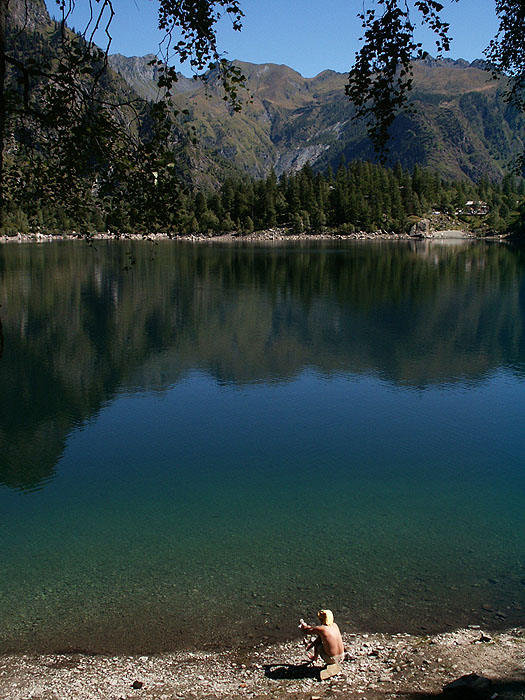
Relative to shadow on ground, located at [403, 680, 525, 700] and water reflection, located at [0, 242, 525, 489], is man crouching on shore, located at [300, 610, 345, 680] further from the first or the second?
water reflection, located at [0, 242, 525, 489]

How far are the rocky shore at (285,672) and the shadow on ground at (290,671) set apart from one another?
0.06 feet

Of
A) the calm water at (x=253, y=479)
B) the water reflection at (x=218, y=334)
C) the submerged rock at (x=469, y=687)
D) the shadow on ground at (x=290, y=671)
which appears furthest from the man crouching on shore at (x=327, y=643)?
the water reflection at (x=218, y=334)

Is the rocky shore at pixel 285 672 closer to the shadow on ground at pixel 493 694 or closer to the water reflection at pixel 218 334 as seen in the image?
the shadow on ground at pixel 493 694

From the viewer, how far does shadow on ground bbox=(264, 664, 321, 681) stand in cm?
1022

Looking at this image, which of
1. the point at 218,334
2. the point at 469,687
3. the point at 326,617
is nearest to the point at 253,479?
the point at 326,617

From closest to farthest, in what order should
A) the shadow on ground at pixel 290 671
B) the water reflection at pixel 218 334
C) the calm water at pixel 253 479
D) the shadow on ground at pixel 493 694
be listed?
the shadow on ground at pixel 493 694 < the shadow on ground at pixel 290 671 < the calm water at pixel 253 479 < the water reflection at pixel 218 334

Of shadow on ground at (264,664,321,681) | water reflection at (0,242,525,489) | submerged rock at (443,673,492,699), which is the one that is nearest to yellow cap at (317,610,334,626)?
shadow on ground at (264,664,321,681)

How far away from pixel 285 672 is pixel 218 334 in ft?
114

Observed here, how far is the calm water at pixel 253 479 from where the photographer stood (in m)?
12.9

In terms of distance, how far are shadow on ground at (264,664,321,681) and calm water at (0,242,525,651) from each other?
1.22 m

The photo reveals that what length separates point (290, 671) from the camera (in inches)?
408

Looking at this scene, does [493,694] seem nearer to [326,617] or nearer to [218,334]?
[326,617]

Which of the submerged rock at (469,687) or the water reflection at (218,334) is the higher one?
the water reflection at (218,334)

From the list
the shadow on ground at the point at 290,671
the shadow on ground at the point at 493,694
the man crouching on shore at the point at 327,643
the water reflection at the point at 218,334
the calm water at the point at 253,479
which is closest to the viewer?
the shadow on ground at the point at 493,694
